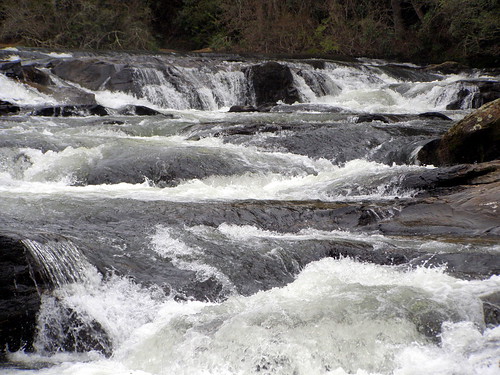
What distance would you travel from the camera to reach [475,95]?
1565 cm

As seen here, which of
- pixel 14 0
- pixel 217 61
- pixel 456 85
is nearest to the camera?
pixel 456 85

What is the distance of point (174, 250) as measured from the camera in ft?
18.8

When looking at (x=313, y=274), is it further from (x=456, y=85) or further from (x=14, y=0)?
(x=14, y=0)

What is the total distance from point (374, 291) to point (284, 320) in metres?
0.83

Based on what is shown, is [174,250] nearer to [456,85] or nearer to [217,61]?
[456,85]

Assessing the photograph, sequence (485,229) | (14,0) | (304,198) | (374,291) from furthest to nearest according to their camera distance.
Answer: (14,0), (304,198), (485,229), (374,291)

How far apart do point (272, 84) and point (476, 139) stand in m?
9.39

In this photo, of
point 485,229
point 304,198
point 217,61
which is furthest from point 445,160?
point 217,61

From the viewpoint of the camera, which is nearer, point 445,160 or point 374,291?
point 374,291

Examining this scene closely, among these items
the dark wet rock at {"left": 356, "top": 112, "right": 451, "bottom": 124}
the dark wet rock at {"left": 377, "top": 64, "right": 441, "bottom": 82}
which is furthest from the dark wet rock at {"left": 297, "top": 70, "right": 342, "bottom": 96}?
the dark wet rock at {"left": 356, "top": 112, "right": 451, "bottom": 124}

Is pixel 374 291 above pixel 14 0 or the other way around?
the other way around

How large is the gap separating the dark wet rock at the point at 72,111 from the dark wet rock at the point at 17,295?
9.21m

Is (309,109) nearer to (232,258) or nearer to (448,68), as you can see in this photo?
(448,68)

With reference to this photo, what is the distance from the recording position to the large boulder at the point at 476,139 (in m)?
8.65
